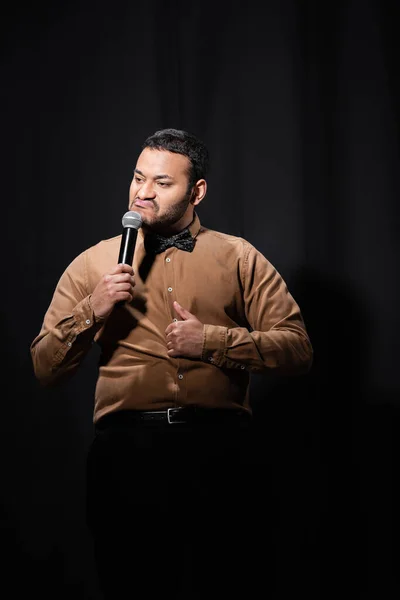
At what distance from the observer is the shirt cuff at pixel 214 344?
1.88 metres

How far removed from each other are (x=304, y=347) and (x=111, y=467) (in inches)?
21.5

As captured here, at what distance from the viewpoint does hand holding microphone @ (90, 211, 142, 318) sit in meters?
1.82

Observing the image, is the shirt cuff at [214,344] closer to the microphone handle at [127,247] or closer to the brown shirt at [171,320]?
the brown shirt at [171,320]

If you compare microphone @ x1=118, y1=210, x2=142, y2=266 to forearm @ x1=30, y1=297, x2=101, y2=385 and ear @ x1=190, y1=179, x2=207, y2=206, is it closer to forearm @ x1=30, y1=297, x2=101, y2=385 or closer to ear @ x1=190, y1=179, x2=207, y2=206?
forearm @ x1=30, y1=297, x2=101, y2=385

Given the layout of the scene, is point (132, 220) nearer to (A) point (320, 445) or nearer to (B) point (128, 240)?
(B) point (128, 240)

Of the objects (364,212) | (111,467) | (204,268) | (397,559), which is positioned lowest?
(397,559)

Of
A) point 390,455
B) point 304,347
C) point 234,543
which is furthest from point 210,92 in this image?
point 234,543

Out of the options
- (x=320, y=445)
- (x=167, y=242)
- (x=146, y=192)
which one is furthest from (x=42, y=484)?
(x=146, y=192)

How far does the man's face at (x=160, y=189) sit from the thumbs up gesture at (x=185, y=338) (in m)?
0.28

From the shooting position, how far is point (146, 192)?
198 centimetres

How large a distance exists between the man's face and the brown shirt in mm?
85

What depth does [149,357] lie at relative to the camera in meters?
1.93

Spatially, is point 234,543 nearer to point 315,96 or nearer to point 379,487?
point 379,487

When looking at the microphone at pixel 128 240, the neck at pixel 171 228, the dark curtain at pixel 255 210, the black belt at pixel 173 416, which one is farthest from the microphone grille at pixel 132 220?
the dark curtain at pixel 255 210
